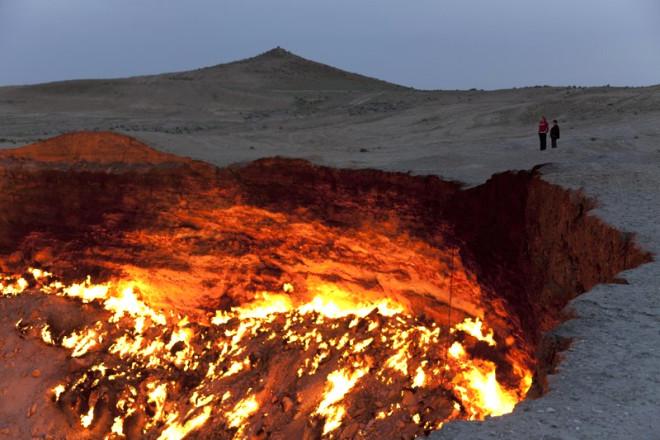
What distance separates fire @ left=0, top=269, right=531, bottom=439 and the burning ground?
2 centimetres

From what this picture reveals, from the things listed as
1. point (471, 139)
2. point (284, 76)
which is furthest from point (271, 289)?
point (284, 76)

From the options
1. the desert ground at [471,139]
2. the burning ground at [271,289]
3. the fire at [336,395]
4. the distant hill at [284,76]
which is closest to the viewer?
the desert ground at [471,139]

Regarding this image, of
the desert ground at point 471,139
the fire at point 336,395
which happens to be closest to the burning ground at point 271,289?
the fire at point 336,395

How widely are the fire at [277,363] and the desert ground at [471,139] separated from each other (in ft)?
4.63

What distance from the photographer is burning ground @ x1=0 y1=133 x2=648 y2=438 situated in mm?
7074

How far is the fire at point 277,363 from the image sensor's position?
7254mm

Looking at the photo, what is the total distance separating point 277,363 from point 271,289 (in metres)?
1.37

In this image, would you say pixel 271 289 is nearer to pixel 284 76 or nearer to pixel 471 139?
pixel 471 139

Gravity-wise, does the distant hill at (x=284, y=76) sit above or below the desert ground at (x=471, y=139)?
above

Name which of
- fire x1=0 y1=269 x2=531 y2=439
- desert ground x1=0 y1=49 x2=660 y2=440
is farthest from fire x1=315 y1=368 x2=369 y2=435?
desert ground x1=0 y1=49 x2=660 y2=440

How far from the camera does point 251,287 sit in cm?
966

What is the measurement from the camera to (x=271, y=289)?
955 centimetres

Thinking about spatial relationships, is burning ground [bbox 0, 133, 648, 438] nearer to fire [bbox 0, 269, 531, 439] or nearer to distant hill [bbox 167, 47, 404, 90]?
fire [bbox 0, 269, 531, 439]

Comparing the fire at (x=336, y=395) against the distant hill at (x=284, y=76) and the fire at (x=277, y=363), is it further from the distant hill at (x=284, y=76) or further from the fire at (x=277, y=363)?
the distant hill at (x=284, y=76)
